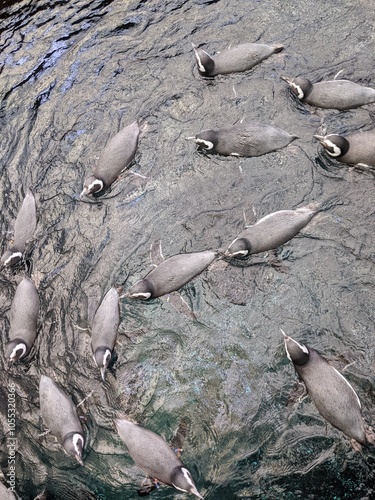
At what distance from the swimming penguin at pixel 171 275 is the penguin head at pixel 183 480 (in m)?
2.02

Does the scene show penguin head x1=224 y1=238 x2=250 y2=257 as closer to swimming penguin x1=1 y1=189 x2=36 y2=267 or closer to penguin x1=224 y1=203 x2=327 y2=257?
penguin x1=224 y1=203 x2=327 y2=257

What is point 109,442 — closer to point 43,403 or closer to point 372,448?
point 43,403

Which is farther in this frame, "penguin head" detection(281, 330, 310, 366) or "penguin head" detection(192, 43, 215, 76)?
"penguin head" detection(192, 43, 215, 76)

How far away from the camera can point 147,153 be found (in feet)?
25.2

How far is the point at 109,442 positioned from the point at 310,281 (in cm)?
301

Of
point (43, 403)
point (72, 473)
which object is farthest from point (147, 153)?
point (72, 473)

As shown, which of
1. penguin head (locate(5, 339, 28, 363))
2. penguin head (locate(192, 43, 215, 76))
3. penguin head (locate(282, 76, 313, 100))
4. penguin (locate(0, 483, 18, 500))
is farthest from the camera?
penguin head (locate(192, 43, 215, 76))

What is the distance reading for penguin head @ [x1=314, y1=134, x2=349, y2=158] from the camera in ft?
22.4

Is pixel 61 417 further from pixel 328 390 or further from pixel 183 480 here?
pixel 328 390

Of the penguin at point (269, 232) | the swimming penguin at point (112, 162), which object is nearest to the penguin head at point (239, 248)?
the penguin at point (269, 232)

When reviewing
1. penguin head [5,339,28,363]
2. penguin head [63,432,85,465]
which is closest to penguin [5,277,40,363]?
penguin head [5,339,28,363]

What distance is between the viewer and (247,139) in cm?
717

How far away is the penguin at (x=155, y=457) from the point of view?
219 inches

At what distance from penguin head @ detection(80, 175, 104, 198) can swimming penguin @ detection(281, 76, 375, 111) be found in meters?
2.98
